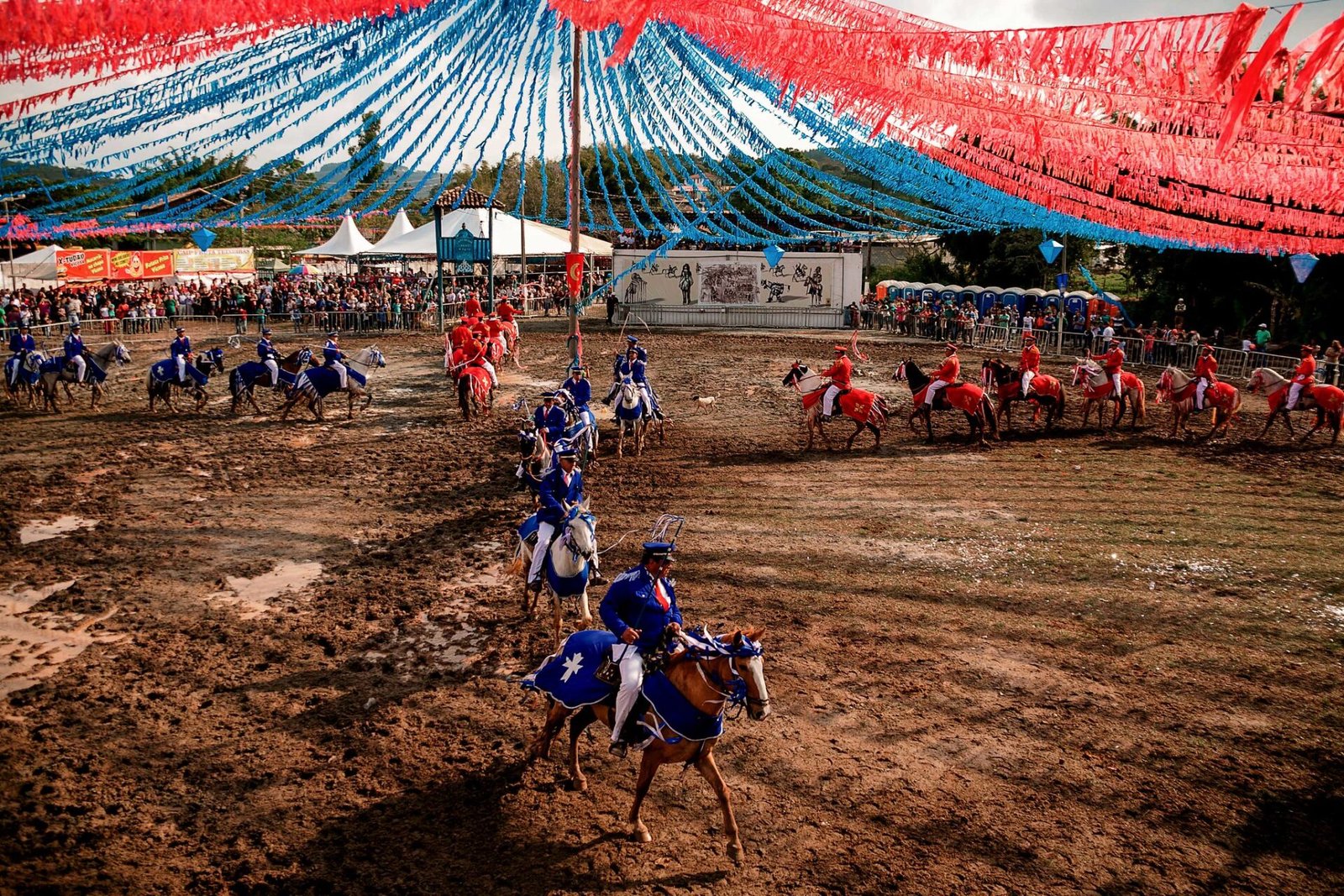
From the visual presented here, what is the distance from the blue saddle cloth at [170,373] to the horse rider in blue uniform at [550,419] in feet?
38.1

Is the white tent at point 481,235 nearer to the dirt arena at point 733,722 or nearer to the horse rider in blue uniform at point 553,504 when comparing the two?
the dirt arena at point 733,722

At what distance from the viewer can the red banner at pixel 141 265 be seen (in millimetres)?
41375

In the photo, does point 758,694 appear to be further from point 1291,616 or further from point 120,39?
point 1291,616

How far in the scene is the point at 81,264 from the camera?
39.7 m

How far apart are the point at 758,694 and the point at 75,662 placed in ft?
25.0

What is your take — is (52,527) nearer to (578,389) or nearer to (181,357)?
(181,357)

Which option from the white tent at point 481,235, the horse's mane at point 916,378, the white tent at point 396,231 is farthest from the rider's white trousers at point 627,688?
the white tent at point 396,231

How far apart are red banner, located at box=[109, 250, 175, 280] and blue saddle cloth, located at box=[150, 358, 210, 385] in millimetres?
25956

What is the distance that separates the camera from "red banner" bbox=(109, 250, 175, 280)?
4138cm

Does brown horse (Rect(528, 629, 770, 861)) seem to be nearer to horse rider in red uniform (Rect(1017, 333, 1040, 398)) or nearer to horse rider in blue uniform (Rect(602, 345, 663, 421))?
horse rider in blue uniform (Rect(602, 345, 663, 421))

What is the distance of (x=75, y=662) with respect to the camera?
898cm

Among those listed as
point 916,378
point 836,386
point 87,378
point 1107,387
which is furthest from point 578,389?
point 87,378

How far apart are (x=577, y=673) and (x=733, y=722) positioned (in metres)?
2.05

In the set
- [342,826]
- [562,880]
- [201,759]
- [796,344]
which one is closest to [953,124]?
[562,880]
